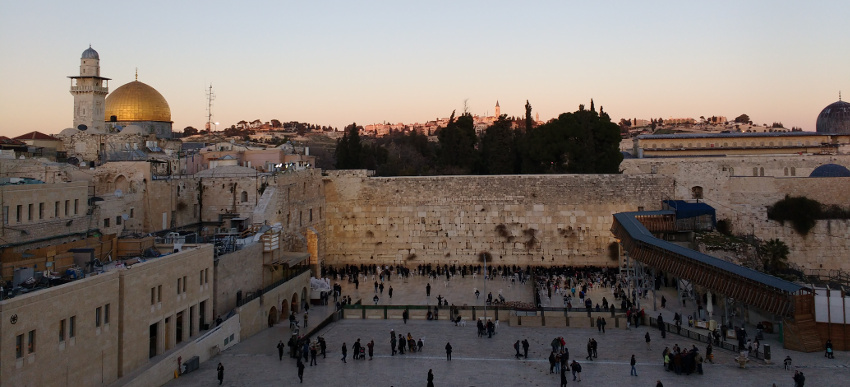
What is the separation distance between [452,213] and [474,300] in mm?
6722

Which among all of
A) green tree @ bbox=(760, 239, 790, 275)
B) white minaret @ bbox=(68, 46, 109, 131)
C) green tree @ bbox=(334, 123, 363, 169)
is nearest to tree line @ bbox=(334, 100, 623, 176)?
green tree @ bbox=(334, 123, 363, 169)

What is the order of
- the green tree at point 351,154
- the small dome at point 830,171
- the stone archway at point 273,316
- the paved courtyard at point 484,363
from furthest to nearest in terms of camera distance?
the green tree at point 351,154
the small dome at point 830,171
the stone archway at point 273,316
the paved courtyard at point 484,363

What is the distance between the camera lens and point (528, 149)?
3045cm

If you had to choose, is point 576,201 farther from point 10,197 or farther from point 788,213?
point 10,197

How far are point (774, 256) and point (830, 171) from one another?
681 centimetres

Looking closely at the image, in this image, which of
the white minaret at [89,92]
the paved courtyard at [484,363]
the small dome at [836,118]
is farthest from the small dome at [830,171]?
the white minaret at [89,92]

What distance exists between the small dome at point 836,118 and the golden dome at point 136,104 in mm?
37196

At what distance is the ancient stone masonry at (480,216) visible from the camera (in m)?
26.3

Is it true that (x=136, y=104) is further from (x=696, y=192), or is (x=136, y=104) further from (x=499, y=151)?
(x=696, y=192)

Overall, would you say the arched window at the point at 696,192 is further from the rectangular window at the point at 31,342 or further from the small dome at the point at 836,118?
the rectangular window at the point at 31,342

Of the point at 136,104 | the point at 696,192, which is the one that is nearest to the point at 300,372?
the point at 696,192

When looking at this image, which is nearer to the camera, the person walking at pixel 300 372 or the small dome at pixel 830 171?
the person walking at pixel 300 372

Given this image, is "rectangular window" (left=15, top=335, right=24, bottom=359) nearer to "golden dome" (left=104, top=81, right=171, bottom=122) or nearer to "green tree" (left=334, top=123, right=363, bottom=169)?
"green tree" (left=334, top=123, right=363, bottom=169)

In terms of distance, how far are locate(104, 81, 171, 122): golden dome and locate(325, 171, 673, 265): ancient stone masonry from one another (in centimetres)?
1150
